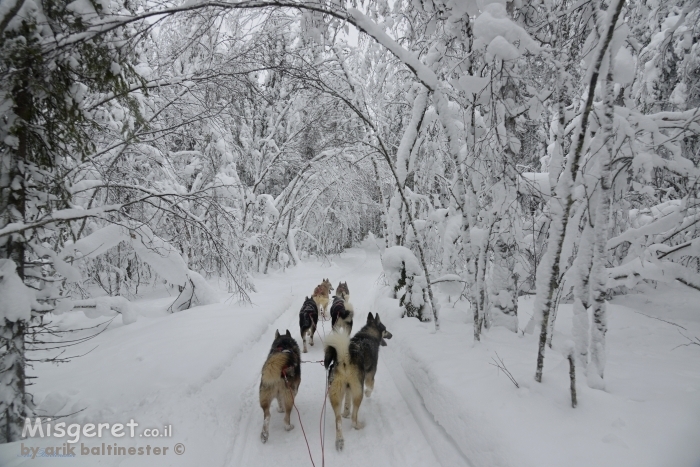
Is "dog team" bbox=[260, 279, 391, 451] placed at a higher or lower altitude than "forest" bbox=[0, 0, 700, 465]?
lower

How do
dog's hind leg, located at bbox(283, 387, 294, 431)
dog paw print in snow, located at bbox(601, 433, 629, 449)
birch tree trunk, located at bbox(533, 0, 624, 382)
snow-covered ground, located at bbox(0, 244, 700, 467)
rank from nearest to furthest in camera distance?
dog paw print in snow, located at bbox(601, 433, 629, 449), snow-covered ground, located at bbox(0, 244, 700, 467), birch tree trunk, located at bbox(533, 0, 624, 382), dog's hind leg, located at bbox(283, 387, 294, 431)

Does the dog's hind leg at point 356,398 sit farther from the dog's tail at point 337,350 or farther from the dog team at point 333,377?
the dog's tail at point 337,350

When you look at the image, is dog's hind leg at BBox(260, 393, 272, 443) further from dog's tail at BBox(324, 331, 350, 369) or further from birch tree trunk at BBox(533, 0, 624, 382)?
birch tree trunk at BBox(533, 0, 624, 382)

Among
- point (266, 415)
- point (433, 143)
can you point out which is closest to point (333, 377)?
point (266, 415)

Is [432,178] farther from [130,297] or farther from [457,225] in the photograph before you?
[130,297]

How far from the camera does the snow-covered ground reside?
109 inches

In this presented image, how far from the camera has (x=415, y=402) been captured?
454 cm

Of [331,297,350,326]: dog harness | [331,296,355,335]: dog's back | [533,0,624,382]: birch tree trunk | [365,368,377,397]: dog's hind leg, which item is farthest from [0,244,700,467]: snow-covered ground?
[331,297,350,326]: dog harness

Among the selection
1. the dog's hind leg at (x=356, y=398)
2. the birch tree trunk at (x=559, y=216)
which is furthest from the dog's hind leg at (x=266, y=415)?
the birch tree trunk at (x=559, y=216)

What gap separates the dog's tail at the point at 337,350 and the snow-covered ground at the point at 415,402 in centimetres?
84

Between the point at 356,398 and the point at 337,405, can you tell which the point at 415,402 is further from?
the point at 337,405

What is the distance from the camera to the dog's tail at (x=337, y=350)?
384 cm

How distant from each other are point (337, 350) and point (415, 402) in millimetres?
1613

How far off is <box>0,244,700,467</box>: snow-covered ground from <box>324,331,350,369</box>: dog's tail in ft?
2.75
